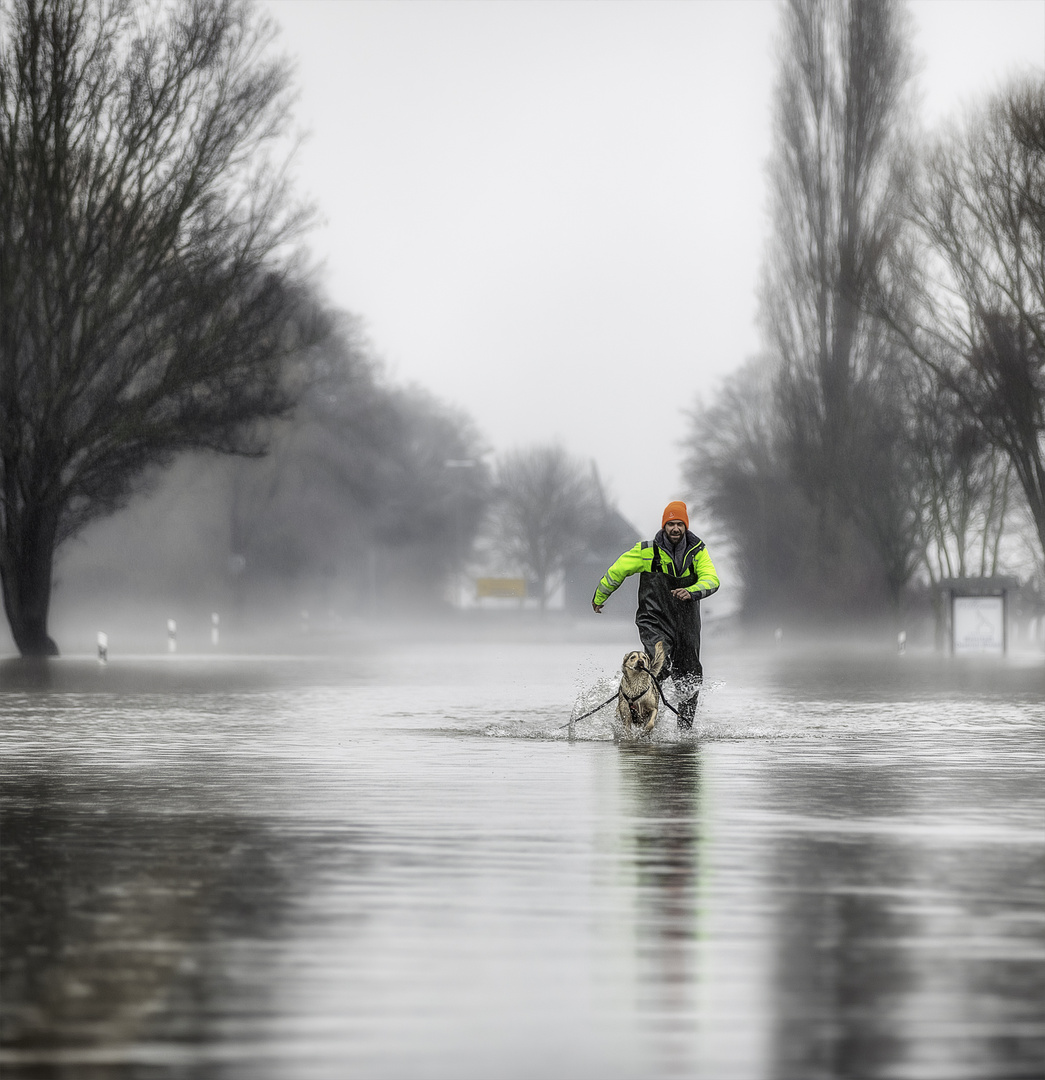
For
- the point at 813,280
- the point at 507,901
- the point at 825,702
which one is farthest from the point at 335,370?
the point at 507,901

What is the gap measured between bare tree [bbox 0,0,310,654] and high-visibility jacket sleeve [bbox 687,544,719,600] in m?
20.7

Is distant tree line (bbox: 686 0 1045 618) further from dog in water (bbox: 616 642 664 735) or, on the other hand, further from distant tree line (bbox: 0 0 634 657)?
dog in water (bbox: 616 642 664 735)

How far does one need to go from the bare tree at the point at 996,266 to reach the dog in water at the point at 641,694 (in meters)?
18.1

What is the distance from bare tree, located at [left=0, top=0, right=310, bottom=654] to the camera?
115 ft

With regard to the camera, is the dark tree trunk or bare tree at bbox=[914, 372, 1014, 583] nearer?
the dark tree trunk

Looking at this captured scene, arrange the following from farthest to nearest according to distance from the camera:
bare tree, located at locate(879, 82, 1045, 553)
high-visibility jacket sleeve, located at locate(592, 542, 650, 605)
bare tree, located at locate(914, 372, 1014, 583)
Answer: bare tree, located at locate(914, 372, 1014, 583) → bare tree, located at locate(879, 82, 1045, 553) → high-visibility jacket sleeve, located at locate(592, 542, 650, 605)

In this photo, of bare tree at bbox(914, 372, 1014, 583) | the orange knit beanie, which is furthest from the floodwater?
bare tree at bbox(914, 372, 1014, 583)

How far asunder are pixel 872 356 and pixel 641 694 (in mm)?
36437

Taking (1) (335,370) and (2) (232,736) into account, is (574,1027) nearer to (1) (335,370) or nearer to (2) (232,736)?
(2) (232,736)

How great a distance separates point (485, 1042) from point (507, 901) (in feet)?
7.68

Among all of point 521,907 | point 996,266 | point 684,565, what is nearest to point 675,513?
point 684,565

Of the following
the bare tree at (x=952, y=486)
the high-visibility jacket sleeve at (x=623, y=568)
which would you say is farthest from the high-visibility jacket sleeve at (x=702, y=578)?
the bare tree at (x=952, y=486)

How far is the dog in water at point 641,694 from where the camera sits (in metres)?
15.7

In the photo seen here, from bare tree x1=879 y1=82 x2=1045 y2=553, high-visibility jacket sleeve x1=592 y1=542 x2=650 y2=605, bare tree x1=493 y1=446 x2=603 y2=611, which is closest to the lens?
high-visibility jacket sleeve x1=592 y1=542 x2=650 y2=605
